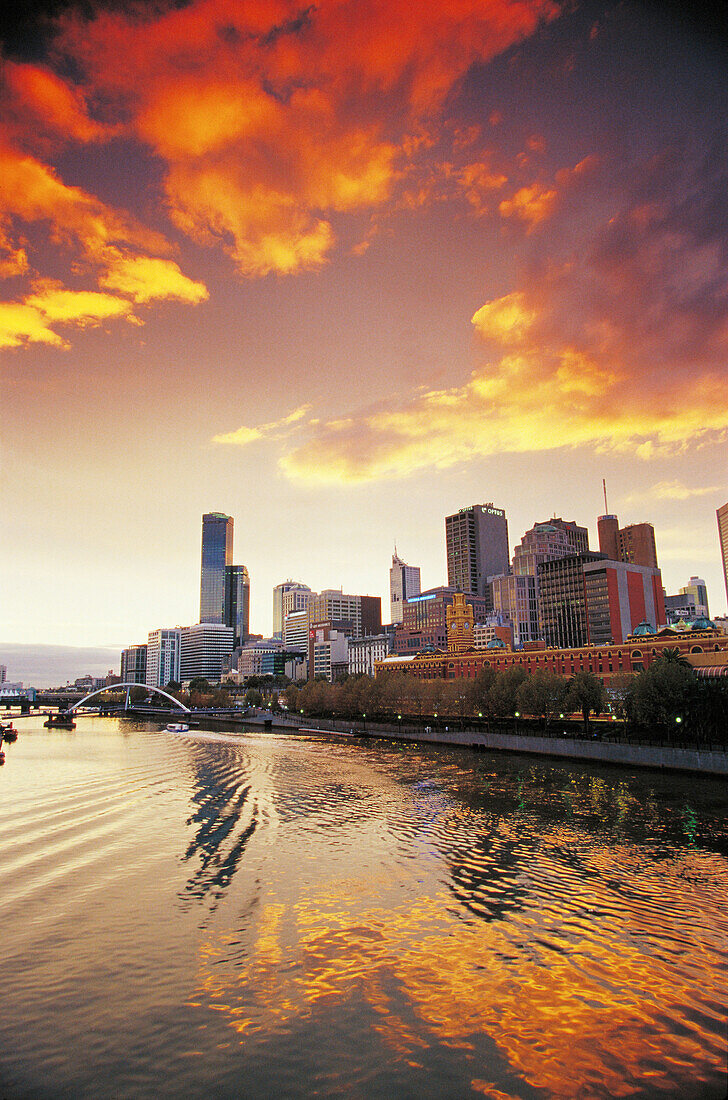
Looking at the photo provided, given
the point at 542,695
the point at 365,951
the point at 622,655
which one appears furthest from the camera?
the point at 622,655

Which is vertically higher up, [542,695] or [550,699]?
[542,695]

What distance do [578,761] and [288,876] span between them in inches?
2198

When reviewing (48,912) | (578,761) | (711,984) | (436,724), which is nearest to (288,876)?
(48,912)

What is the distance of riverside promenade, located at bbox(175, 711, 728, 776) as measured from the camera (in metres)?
63.4

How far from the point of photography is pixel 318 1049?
17.7m

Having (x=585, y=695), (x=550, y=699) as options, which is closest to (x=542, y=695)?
(x=550, y=699)

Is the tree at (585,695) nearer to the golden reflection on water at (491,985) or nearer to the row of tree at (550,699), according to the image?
the row of tree at (550,699)

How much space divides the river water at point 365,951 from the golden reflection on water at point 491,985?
9cm

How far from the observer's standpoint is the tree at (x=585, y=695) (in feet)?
299

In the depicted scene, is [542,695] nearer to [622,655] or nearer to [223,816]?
[622,655]

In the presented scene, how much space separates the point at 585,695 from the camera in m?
91.2

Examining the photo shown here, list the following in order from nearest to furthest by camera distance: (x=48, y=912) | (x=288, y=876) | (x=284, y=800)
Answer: (x=48, y=912), (x=288, y=876), (x=284, y=800)

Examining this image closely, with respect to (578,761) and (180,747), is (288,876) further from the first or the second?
(180,747)

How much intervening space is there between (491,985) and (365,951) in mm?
5063
